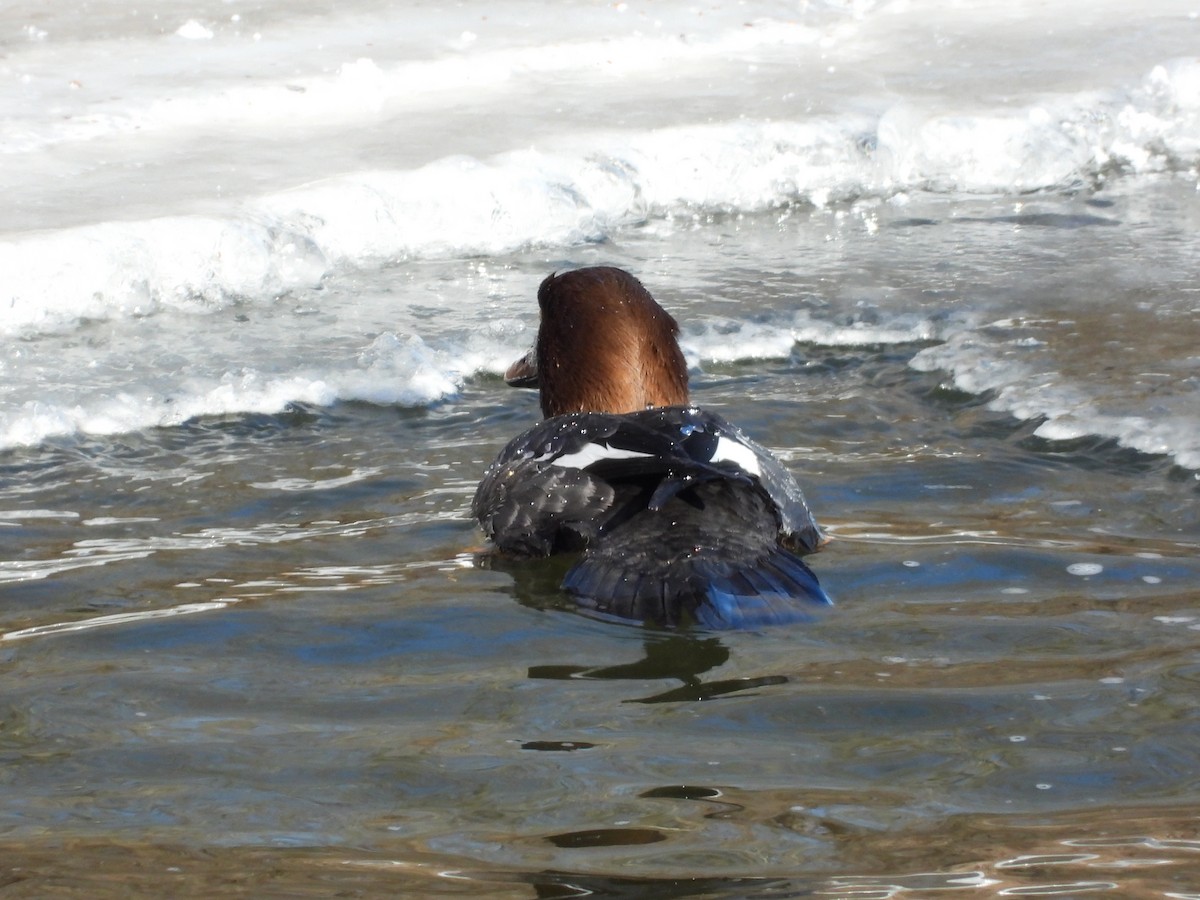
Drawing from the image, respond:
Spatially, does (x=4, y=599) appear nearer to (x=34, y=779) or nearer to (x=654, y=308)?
(x=34, y=779)

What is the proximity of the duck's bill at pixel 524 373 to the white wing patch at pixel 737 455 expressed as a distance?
4.80ft

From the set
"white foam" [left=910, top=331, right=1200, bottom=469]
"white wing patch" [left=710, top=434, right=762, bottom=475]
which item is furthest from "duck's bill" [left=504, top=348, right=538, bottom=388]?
"white foam" [left=910, top=331, right=1200, bottom=469]

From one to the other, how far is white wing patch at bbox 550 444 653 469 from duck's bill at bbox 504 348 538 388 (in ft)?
4.33

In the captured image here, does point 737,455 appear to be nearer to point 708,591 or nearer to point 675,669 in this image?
point 708,591

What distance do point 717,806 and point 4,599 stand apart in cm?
225

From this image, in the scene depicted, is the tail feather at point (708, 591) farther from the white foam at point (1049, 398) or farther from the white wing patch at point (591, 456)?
the white foam at point (1049, 398)

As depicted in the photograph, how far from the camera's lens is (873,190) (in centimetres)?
952

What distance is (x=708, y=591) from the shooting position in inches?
148

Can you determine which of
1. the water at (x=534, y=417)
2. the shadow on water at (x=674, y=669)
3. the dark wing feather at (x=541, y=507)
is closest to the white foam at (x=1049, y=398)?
the water at (x=534, y=417)

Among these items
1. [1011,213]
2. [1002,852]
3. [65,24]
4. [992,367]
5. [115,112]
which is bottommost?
[1002,852]

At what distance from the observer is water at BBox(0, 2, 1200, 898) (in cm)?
279

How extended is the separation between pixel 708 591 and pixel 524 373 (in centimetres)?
218

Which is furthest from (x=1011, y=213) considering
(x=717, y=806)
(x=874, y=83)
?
(x=717, y=806)

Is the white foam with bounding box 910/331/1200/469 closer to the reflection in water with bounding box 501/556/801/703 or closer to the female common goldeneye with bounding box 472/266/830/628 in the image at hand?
the female common goldeneye with bounding box 472/266/830/628
